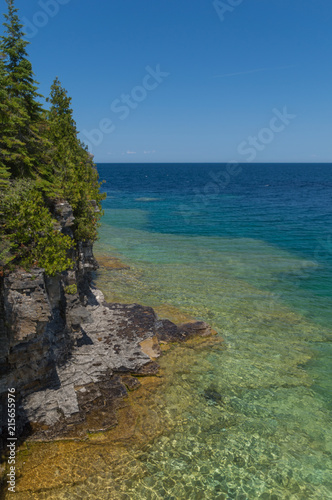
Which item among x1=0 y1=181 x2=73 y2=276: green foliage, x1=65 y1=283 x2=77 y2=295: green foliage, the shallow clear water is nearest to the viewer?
the shallow clear water

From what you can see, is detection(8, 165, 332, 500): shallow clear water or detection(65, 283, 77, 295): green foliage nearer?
detection(8, 165, 332, 500): shallow clear water

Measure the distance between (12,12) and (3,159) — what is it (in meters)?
7.86

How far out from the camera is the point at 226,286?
108 feet

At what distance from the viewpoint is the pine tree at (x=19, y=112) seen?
17.4 metres

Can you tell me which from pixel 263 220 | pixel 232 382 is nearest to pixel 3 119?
pixel 232 382

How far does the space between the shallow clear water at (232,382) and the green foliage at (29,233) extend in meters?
7.97

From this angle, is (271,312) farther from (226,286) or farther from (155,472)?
(155,472)

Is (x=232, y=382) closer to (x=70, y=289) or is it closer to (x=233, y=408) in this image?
(x=233, y=408)

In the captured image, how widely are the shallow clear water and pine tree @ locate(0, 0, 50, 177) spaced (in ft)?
44.5

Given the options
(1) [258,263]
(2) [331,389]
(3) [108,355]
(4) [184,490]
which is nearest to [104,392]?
(3) [108,355]

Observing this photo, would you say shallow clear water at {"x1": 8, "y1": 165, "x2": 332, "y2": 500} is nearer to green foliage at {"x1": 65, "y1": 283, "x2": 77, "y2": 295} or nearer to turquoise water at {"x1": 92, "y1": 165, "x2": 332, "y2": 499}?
turquoise water at {"x1": 92, "y1": 165, "x2": 332, "y2": 499}

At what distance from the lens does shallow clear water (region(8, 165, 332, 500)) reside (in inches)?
507

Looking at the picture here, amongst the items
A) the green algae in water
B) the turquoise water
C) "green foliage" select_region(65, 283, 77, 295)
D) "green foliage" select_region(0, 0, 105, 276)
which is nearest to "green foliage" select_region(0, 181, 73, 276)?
"green foliage" select_region(0, 0, 105, 276)

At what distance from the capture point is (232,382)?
1880 cm
